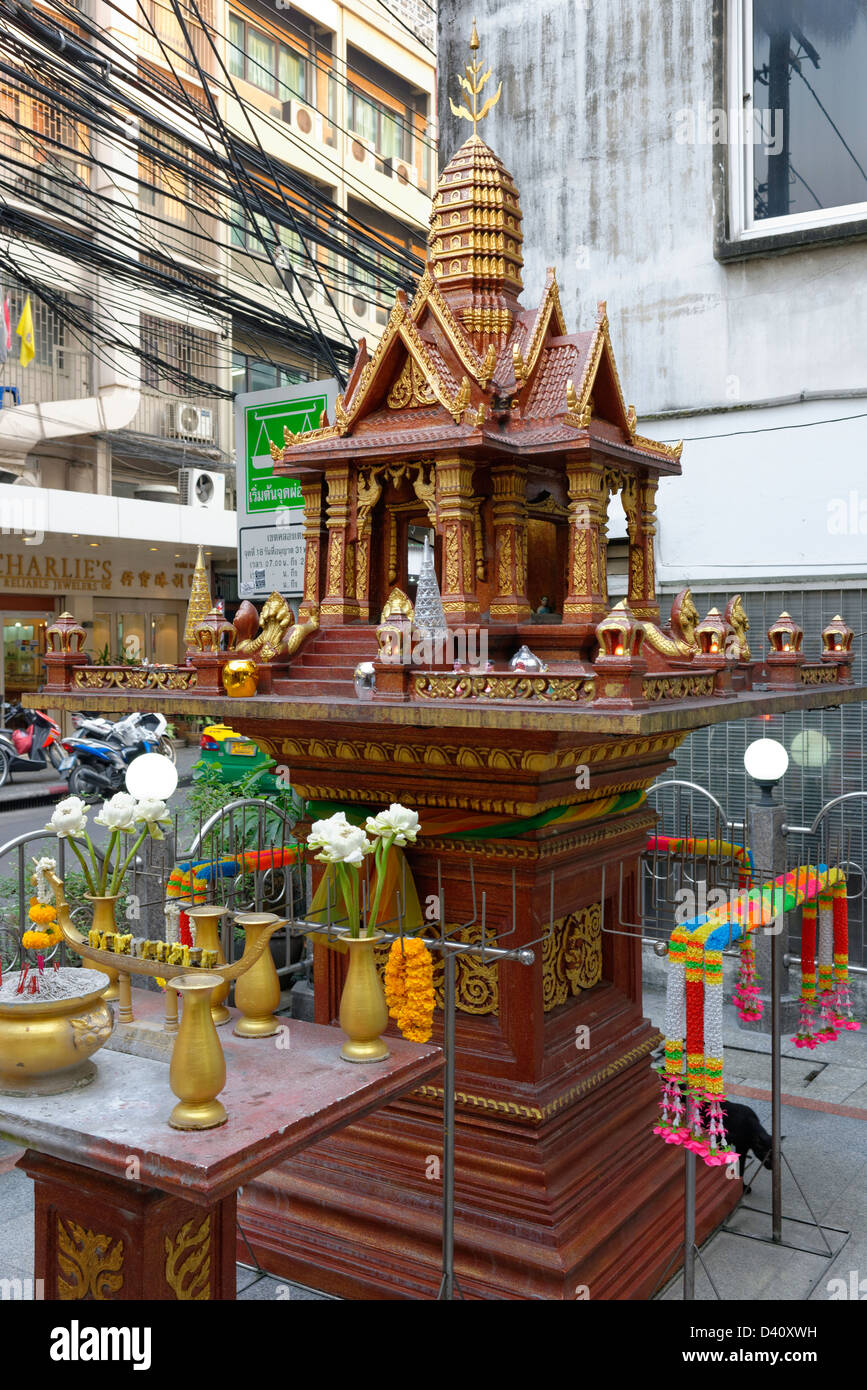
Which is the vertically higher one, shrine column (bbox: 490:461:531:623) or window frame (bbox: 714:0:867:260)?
window frame (bbox: 714:0:867:260)

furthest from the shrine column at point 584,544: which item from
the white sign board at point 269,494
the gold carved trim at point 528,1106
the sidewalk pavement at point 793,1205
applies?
the white sign board at point 269,494

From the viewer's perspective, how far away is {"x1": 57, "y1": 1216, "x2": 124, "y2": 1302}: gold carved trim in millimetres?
3990

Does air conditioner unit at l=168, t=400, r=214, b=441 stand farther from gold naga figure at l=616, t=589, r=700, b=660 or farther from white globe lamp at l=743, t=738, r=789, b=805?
gold naga figure at l=616, t=589, r=700, b=660

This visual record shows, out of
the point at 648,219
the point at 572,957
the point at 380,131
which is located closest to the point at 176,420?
the point at 380,131

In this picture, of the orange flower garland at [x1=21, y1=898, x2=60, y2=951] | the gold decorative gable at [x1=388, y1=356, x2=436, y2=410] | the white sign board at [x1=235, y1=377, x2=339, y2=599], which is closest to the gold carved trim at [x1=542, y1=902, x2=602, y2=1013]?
the orange flower garland at [x1=21, y1=898, x2=60, y2=951]

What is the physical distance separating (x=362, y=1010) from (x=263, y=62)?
29160 mm

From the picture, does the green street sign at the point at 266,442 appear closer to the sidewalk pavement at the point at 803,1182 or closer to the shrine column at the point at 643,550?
the shrine column at the point at 643,550

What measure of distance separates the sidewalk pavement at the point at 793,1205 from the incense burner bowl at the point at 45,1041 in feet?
7.06

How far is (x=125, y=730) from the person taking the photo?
21.0 metres

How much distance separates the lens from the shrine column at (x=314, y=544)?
20.2 ft

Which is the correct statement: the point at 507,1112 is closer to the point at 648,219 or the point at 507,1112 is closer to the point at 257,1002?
the point at 257,1002

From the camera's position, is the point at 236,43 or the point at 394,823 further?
the point at 236,43

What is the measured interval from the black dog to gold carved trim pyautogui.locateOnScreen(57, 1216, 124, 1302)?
379 centimetres

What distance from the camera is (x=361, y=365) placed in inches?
242
